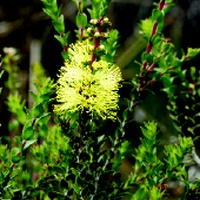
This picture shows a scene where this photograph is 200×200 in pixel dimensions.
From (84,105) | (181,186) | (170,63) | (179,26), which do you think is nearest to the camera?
(84,105)

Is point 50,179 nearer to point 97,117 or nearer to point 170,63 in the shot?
point 97,117

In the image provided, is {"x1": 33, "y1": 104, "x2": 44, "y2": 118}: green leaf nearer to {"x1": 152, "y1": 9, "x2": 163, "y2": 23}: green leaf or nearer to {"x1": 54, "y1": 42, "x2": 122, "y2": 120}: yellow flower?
{"x1": 54, "y1": 42, "x2": 122, "y2": 120}: yellow flower

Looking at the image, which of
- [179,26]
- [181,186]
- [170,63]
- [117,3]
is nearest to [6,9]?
[117,3]

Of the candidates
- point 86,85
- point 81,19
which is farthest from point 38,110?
point 81,19

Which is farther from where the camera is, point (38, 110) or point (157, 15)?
point (157, 15)

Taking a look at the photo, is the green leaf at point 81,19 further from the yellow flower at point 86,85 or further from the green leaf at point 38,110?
the green leaf at point 38,110

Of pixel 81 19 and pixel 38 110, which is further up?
pixel 81 19

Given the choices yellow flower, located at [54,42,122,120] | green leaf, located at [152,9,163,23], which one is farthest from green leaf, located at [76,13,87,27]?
green leaf, located at [152,9,163,23]

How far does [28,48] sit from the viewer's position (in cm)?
293

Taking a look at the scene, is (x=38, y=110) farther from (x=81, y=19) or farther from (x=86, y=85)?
(x=81, y=19)

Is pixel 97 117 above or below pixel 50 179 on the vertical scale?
above

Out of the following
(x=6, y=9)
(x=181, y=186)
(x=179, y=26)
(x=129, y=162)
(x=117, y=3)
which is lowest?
(x=129, y=162)

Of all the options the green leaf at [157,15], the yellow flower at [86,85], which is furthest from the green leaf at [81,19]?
the green leaf at [157,15]

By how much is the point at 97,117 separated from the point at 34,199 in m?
0.28
